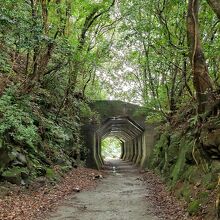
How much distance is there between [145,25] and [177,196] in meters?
6.17

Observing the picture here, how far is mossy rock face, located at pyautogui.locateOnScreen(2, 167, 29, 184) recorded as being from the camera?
28.3 ft

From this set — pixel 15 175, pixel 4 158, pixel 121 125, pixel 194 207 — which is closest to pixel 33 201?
pixel 15 175

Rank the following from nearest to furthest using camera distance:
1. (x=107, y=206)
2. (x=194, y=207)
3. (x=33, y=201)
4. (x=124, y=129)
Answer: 1. (x=194, y=207)
2. (x=33, y=201)
3. (x=107, y=206)
4. (x=124, y=129)

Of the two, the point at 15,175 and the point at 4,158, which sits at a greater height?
the point at 4,158

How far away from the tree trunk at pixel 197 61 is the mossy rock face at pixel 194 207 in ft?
8.94

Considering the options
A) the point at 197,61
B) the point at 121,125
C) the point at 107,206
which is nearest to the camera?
the point at 197,61

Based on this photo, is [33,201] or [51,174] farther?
[51,174]

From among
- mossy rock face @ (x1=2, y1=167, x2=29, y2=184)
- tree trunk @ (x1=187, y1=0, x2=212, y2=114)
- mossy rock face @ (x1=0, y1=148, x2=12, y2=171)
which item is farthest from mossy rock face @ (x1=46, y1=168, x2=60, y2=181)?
tree trunk @ (x1=187, y1=0, x2=212, y2=114)

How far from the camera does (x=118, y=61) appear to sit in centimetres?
2147

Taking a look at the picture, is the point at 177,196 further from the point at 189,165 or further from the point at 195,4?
the point at 195,4

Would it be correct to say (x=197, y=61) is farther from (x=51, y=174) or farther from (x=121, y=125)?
(x=121, y=125)

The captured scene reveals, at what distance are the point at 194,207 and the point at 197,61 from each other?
3830 mm

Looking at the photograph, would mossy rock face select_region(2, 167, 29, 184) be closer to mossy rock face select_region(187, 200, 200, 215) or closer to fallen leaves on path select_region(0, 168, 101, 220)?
fallen leaves on path select_region(0, 168, 101, 220)

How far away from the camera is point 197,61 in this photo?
875cm
